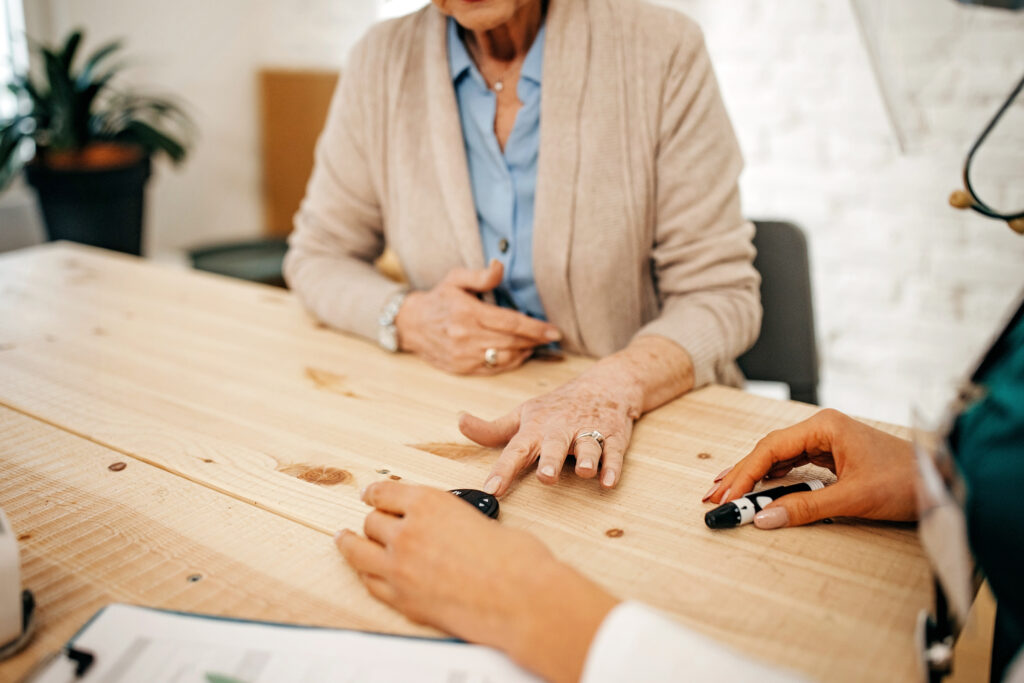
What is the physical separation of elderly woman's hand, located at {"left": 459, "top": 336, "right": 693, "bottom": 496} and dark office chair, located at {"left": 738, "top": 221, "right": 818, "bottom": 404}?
461mm

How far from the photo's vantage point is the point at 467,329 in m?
1.17

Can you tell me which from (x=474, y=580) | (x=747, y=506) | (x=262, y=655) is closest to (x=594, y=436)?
(x=747, y=506)

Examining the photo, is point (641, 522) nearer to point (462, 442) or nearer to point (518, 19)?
point (462, 442)

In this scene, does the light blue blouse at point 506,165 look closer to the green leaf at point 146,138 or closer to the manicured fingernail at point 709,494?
the manicured fingernail at point 709,494

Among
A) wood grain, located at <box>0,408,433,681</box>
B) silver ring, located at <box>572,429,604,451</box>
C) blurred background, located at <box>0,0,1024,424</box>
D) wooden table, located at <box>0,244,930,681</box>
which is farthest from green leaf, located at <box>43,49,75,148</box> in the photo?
silver ring, located at <box>572,429,604,451</box>

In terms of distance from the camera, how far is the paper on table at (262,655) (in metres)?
0.58

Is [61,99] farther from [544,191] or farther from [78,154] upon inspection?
[544,191]

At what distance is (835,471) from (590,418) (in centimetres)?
27

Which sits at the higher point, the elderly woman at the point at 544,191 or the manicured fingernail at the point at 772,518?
the elderly woman at the point at 544,191

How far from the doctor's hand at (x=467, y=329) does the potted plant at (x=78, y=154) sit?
188 cm

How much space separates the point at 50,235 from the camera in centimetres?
270

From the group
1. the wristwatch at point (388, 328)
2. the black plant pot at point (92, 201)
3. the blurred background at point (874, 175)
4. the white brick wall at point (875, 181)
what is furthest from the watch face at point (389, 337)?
the black plant pot at point (92, 201)

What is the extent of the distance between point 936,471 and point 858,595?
0.17 m

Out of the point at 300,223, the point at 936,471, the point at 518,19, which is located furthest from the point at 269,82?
the point at 936,471
